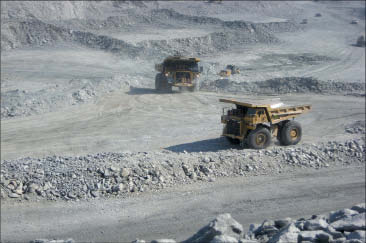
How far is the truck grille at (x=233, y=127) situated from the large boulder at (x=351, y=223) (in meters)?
Answer: 7.72

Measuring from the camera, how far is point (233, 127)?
1599 cm

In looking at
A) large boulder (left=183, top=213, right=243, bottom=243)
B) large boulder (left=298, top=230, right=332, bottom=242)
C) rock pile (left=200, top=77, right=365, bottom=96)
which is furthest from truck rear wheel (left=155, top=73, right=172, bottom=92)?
large boulder (left=298, top=230, right=332, bottom=242)

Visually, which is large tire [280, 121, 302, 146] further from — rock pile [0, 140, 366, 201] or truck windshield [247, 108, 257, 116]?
truck windshield [247, 108, 257, 116]

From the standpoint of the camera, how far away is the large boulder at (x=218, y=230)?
7.55 metres

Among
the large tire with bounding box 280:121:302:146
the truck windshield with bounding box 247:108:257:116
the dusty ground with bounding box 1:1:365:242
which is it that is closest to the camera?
the dusty ground with bounding box 1:1:365:242

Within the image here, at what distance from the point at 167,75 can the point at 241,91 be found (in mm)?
4854

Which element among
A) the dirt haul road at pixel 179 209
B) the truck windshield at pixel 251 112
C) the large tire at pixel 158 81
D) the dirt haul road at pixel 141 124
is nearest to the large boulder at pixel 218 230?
the dirt haul road at pixel 179 209

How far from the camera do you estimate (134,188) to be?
43.7ft

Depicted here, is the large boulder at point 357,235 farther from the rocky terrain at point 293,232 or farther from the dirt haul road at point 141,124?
the dirt haul road at point 141,124

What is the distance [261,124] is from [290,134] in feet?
4.62

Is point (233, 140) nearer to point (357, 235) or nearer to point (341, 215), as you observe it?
point (341, 215)

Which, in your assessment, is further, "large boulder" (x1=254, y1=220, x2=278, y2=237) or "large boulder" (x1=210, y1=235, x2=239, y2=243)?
"large boulder" (x1=254, y1=220, x2=278, y2=237)

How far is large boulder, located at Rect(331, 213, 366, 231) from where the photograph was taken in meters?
7.91

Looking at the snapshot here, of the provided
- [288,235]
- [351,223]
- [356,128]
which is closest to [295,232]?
[288,235]
